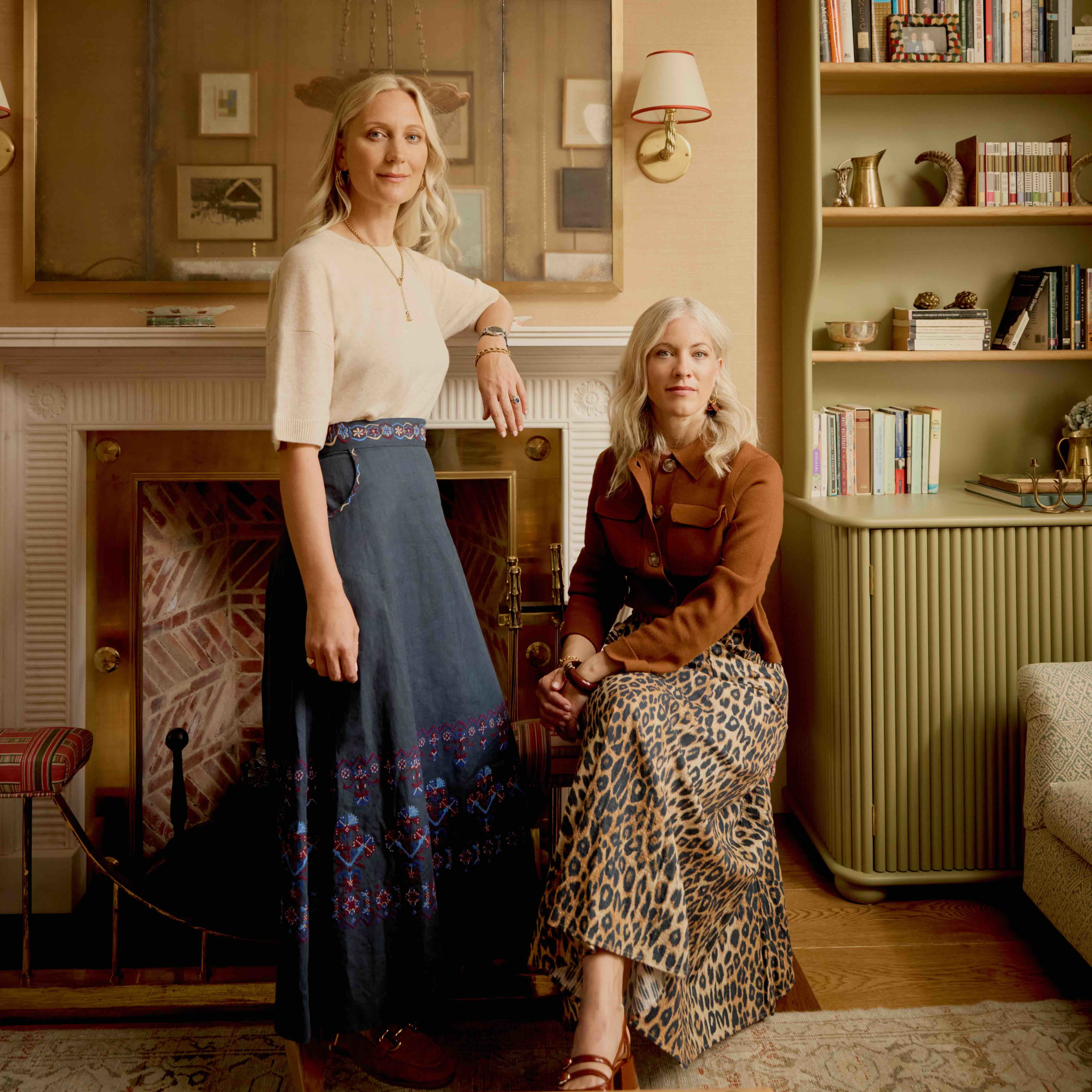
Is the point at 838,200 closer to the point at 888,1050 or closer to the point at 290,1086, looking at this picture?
the point at 888,1050

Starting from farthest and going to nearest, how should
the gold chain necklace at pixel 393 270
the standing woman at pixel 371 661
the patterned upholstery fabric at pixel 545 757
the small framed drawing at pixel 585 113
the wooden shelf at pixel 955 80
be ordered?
the wooden shelf at pixel 955 80, the small framed drawing at pixel 585 113, the patterned upholstery fabric at pixel 545 757, the gold chain necklace at pixel 393 270, the standing woman at pixel 371 661

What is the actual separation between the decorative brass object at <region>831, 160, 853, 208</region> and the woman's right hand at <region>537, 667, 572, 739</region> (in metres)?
1.64

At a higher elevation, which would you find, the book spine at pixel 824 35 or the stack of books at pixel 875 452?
the book spine at pixel 824 35

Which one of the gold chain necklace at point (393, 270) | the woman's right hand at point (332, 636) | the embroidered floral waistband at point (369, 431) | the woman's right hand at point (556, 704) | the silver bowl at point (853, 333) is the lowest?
the woman's right hand at point (556, 704)

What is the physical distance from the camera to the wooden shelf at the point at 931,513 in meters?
2.24

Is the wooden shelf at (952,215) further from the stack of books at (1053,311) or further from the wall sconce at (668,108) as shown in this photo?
the wall sconce at (668,108)

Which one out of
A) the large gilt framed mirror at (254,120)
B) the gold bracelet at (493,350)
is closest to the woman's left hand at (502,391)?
the gold bracelet at (493,350)

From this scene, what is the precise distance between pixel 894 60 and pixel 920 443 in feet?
3.23

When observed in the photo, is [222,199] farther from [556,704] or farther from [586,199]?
[556,704]

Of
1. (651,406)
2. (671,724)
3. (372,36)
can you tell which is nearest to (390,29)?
(372,36)

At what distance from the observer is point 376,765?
1.60 meters

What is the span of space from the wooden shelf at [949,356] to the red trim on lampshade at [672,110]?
654 millimetres

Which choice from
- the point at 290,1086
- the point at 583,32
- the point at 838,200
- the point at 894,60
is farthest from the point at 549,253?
the point at 290,1086

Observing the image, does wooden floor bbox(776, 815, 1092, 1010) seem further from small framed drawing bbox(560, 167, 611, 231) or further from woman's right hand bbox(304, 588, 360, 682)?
small framed drawing bbox(560, 167, 611, 231)
